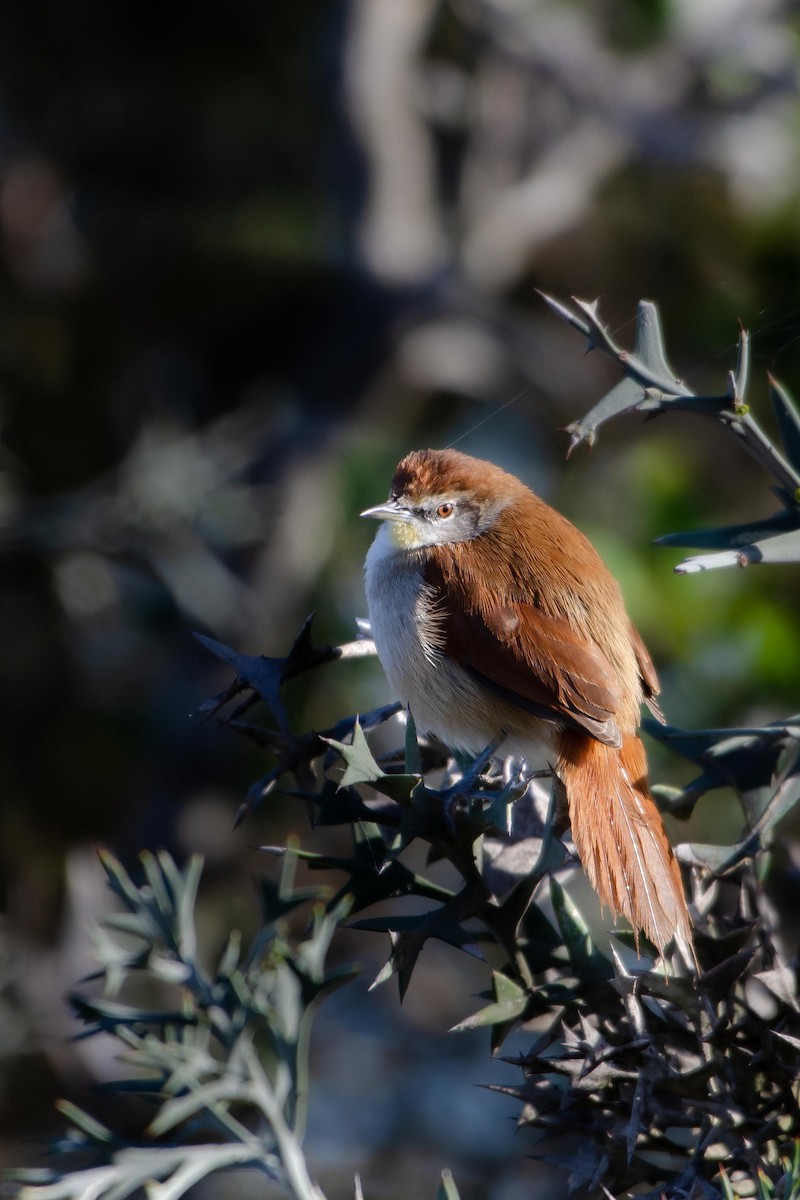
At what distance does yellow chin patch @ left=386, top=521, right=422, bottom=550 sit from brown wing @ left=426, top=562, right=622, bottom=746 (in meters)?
0.32

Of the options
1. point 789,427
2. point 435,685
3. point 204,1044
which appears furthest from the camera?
point 435,685

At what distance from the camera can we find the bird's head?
9.18 feet

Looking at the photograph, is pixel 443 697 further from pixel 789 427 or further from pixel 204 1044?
pixel 204 1044

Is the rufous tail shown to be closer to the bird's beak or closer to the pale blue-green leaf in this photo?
the pale blue-green leaf

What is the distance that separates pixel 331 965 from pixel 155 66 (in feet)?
14.7

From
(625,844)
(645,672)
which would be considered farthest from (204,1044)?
(645,672)

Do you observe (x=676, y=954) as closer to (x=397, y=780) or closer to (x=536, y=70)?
(x=397, y=780)

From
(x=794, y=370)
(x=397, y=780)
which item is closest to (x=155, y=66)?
(x=794, y=370)

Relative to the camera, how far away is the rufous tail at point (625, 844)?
149cm

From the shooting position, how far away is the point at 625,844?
5.54 ft

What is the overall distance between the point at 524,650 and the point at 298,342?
375 cm

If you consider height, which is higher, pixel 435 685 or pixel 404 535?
pixel 404 535

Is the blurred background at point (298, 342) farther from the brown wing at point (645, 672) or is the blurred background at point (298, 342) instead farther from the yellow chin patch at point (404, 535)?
the brown wing at point (645, 672)

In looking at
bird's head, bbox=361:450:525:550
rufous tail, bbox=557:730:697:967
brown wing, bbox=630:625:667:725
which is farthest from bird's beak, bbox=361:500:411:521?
rufous tail, bbox=557:730:697:967
